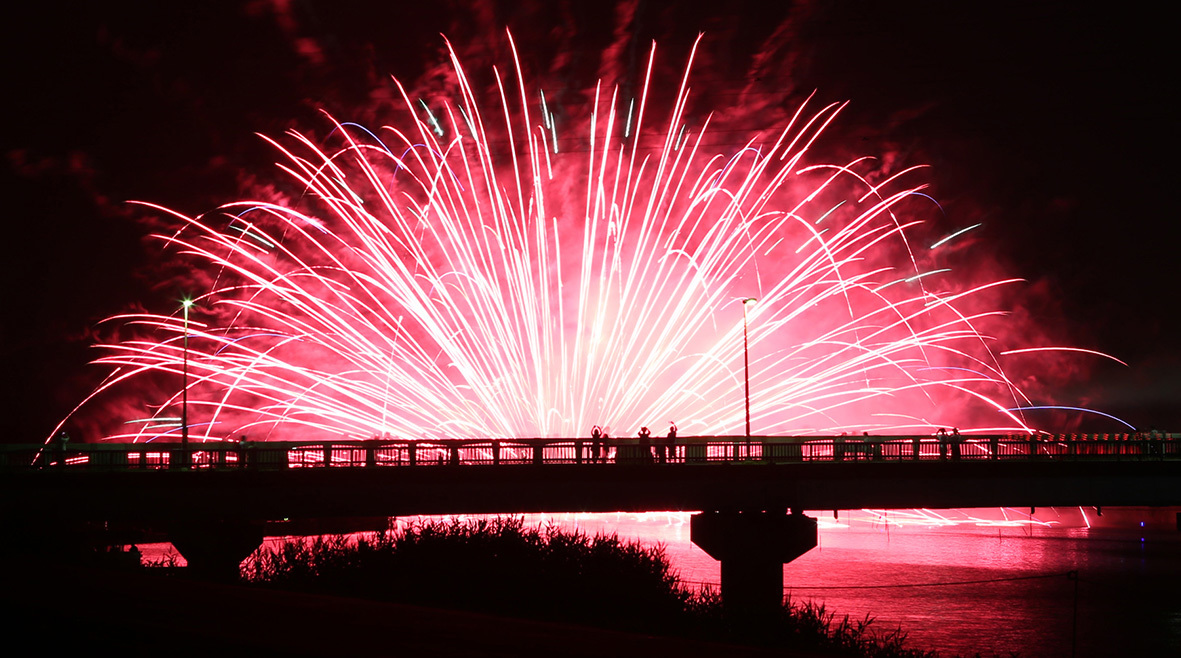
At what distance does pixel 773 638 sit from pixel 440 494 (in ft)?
58.9

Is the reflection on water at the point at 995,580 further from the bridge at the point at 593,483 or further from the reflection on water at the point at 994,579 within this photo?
the bridge at the point at 593,483

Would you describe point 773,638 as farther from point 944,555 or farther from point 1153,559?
point 1153,559

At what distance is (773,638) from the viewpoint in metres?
19.1

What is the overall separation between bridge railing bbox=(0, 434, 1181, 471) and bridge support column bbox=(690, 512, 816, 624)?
8.30 feet

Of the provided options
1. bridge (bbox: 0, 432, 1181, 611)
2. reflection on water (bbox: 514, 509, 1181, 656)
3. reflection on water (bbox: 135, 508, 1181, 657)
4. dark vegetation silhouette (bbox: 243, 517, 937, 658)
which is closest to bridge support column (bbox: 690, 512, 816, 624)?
bridge (bbox: 0, 432, 1181, 611)

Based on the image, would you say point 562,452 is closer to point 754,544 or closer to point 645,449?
point 645,449

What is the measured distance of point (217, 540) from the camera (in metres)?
34.0

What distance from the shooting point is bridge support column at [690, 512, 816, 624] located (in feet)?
115

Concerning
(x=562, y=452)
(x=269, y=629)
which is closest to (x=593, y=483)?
(x=562, y=452)

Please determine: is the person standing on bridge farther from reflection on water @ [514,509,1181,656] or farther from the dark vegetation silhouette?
the dark vegetation silhouette

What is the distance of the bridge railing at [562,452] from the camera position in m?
36.1

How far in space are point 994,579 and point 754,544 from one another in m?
26.0

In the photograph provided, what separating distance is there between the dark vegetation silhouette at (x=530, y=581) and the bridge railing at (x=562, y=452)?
1080cm

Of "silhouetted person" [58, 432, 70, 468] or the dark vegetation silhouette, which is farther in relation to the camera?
"silhouetted person" [58, 432, 70, 468]
